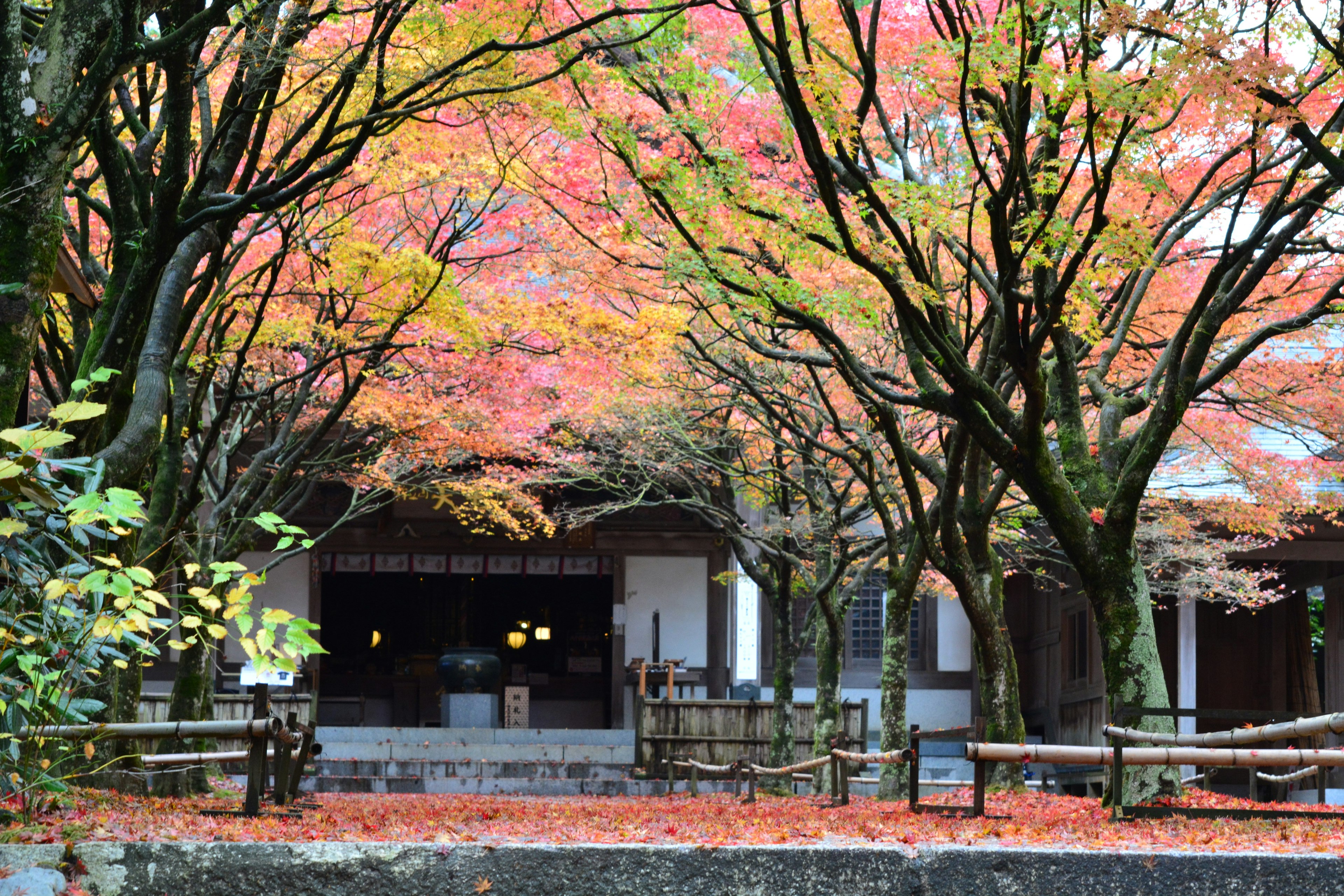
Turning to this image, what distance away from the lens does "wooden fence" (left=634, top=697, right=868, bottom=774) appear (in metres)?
19.2

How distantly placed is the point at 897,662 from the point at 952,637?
1144 centimetres

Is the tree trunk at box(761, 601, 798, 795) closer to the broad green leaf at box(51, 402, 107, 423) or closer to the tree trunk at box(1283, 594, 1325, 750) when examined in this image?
the tree trunk at box(1283, 594, 1325, 750)

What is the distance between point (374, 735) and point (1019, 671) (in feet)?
41.9

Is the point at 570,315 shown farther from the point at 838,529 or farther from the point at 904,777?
the point at 904,777

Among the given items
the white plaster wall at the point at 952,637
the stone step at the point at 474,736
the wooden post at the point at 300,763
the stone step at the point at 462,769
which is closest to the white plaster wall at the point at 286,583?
the stone step at the point at 474,736

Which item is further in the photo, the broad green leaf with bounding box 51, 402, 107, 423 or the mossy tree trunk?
the mossy tree trunk

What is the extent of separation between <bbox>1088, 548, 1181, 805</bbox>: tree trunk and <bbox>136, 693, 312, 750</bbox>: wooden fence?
12879 millimetres

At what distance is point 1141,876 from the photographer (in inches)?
186

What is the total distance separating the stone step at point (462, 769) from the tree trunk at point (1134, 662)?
11.3m

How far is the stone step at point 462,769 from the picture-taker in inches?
711

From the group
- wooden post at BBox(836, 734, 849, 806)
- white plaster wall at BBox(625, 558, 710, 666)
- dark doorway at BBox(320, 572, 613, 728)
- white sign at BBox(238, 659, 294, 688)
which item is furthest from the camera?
dark doorway at BBox(320, 572, 613, 728)

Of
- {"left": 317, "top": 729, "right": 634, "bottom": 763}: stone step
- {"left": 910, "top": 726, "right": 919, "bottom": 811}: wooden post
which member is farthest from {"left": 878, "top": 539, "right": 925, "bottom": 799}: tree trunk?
{"left": 317, "top": 729, "right": 634, "bottom": 763}: stone step

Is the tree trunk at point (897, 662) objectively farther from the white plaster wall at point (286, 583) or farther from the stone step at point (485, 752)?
the white plaster wall at point (286, 583)

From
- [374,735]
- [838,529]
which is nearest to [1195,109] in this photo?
[838,529]
